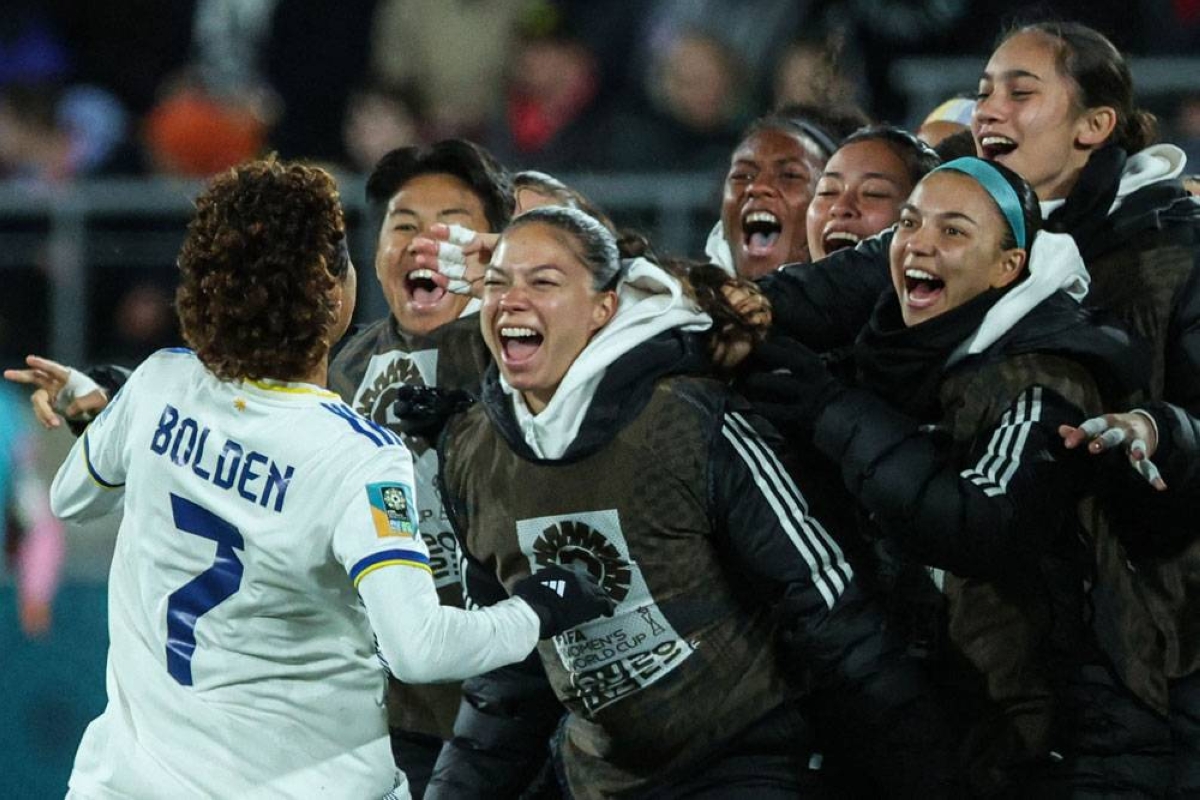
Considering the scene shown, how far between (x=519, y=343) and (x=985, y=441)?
766 mm

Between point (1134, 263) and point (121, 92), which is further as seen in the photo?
point (121, 92)

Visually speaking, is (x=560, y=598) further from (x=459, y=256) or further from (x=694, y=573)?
(x=459, y=256)

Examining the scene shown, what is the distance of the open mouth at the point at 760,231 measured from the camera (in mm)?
4324

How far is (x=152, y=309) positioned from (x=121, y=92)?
2079 millimetres

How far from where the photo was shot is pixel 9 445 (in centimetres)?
698

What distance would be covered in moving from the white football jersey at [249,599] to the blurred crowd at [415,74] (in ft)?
16.5

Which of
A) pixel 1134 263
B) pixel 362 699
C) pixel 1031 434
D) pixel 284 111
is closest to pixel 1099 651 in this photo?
pixel 1031 434

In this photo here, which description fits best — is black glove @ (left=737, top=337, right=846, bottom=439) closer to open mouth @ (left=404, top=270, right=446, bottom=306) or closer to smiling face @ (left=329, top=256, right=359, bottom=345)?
smiling face @ (left=329, top=256, right=359, bottom=345)

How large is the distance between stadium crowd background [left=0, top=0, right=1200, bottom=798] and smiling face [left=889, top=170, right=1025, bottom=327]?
3.55 metres

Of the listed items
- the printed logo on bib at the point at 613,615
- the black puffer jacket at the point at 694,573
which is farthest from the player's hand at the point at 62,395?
the printed logo on bib at the point at 613,615

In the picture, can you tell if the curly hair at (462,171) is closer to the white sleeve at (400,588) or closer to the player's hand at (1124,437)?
the white sleeve at (400,588)

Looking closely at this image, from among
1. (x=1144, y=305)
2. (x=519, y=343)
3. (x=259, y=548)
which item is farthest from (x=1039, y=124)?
(x=259, y=548)

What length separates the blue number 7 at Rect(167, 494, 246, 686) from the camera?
9.53 feet

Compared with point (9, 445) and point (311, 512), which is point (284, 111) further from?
point (311, 512)
